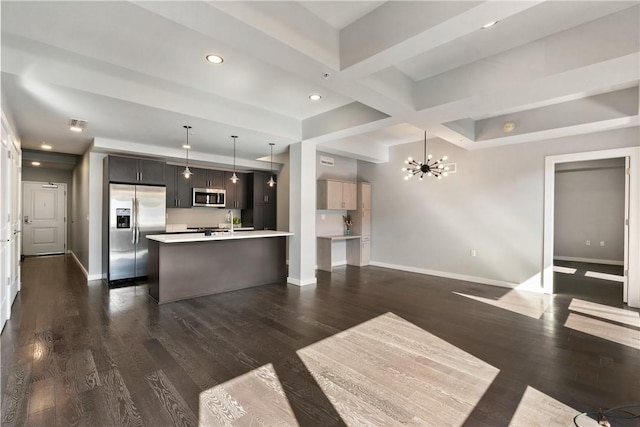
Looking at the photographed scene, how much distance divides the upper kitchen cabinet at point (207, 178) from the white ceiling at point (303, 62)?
88.6 inches

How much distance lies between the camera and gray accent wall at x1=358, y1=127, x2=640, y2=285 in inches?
201

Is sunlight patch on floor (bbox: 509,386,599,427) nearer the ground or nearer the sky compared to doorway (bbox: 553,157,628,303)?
→ nearer the ground

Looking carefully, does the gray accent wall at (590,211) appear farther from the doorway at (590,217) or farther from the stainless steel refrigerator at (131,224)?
the stainless steel refrigerator at (131,224)

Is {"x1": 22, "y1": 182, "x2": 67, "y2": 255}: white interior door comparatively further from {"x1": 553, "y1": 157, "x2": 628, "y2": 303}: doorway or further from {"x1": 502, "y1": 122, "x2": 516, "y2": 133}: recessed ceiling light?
{"x1": 553, "y1": 157, "x2": 628, "y2": 303}: doorway

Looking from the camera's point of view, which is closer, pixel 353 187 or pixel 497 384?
pixel 497 384

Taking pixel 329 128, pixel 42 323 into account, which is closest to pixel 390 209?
pixel 329 128

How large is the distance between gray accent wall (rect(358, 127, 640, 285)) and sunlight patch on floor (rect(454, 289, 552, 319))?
0.50 metres

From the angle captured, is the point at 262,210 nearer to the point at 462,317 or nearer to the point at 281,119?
the point at 281,119

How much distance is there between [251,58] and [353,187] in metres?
4.64

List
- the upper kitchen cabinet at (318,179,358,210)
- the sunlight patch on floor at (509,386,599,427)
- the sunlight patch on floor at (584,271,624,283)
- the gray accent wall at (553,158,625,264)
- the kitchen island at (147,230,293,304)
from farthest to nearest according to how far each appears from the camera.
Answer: the gray accent wall at (553,158,625,264) → the upper kitchen cabinet at (318,179,358,210) → the sunlight patch on floor at (584,271,624,283) → the kitchen island at (147,230,293,304) → the sunlight patch on floor at (509,386,599,427)

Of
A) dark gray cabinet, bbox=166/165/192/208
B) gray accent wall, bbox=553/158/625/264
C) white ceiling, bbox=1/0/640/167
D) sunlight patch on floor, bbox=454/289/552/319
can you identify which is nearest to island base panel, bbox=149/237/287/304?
white ceiling, bbox=1/0/640/167

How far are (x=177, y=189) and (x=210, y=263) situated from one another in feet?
8.74

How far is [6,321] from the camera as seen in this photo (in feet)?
11.0

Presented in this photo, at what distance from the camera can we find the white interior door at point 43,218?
8188 mm
